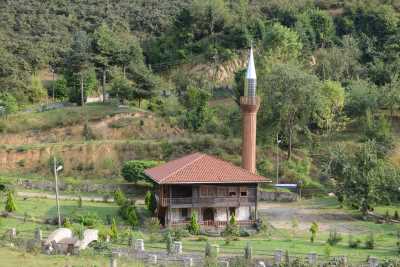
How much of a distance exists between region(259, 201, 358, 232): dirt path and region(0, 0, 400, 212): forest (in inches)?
50.4

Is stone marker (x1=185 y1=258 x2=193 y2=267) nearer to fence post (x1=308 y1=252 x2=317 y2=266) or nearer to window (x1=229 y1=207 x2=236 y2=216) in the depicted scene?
fence post (x1=308 y1=252 x2=317 y2=266)

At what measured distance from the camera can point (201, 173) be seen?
3206cm

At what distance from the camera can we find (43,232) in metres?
27.7

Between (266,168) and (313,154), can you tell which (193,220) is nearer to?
(266,168)

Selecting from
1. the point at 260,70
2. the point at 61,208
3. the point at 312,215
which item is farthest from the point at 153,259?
the point at 260,70

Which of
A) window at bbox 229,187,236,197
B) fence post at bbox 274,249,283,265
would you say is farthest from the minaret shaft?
fence post at bbox 274,249,283,265

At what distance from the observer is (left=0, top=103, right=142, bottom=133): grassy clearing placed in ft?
161

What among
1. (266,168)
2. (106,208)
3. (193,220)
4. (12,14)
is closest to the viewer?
(193,220)

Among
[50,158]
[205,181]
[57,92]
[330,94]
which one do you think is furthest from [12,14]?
[205,181]

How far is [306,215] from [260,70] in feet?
53.1

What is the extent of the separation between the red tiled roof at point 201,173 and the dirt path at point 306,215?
9.62ft

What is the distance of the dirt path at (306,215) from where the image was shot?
108ft

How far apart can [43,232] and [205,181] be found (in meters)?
8.06

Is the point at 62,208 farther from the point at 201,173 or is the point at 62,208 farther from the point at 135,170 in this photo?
the point at 201,173
